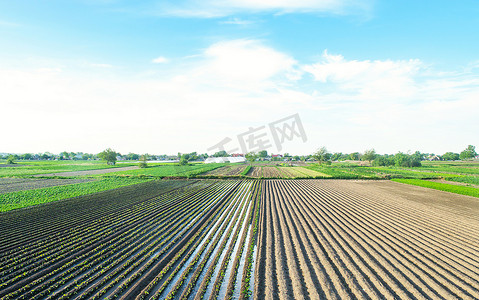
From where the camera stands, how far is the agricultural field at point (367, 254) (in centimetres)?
720

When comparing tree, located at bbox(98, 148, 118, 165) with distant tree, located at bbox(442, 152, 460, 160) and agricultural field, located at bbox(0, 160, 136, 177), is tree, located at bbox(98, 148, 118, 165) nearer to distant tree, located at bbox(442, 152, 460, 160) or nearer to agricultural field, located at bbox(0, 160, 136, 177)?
agricultural field, located at bbox(0, 160, 136, 177)

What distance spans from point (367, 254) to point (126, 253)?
10550 mm

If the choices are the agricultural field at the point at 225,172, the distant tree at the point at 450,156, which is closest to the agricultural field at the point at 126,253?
the agricultural field at the point at 225,172

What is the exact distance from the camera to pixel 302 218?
15281mm

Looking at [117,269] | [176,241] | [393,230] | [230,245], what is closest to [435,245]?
[393,230]

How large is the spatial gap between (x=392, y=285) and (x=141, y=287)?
831 centimetres

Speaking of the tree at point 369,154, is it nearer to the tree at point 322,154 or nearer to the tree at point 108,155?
the tree at point 322,154

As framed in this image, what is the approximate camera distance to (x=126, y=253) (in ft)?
31.9

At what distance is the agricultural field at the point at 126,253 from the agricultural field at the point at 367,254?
3.82 ft

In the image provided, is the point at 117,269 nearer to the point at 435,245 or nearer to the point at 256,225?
the point at 256,225

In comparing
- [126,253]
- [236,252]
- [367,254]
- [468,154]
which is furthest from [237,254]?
[468,154]

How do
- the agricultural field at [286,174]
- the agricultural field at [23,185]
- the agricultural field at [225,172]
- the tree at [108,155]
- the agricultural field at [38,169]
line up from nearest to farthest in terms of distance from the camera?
1. the agricultural field at [23,185]
2. the agricultural field at [286,174]
3. the agricultural field at [38,169]
4. the agricultural field at [225,172]
5. the tree at [108,155]

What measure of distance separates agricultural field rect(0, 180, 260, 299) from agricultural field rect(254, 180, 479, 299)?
1163mm

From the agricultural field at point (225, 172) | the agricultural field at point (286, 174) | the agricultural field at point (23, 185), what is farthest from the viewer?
the agricultural field at point (225, 172)
